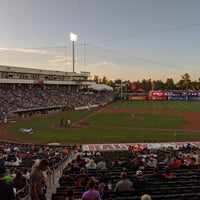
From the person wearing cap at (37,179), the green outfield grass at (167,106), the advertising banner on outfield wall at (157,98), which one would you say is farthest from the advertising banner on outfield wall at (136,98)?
the person wearing cap at (37,179)

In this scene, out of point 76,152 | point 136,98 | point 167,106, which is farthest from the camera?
point 136,98

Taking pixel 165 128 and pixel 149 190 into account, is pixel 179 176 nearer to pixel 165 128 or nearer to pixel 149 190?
pixel 149 190

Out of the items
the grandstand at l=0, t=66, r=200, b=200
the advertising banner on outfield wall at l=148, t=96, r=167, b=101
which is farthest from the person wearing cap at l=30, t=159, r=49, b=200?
the advertising banner on outfield wall at l=148, t=96, r=167, b=101

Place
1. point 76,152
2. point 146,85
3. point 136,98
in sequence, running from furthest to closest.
A: point 146,85 → point 136,98 → point 76,152

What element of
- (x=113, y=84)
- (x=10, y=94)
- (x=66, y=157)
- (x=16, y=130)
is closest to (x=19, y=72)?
(x=10, y=94)

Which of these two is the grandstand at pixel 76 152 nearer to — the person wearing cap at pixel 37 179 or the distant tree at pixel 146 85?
the person wearing cap at pixel 37 179

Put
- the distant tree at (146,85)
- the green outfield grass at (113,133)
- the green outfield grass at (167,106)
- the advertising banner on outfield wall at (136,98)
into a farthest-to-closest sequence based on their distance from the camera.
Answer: the distant tree at (146,85), the advertising banner on outfield wall at (136,98), the green outfield grass at (167,106), the green outfield grass at (113,133)

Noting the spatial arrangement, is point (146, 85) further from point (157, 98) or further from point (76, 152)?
point (76, 152)

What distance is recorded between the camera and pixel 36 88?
8581cm

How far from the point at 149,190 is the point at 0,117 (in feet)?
152

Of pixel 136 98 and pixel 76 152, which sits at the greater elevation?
pixel 136 98

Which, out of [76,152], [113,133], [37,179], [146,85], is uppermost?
[146,85]

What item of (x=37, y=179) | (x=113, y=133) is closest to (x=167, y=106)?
(x=113, y=133)

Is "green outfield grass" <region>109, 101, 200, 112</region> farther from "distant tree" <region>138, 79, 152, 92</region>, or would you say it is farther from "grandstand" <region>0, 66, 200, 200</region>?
"distant tree" <region>138, 79, 152, 92</region>
